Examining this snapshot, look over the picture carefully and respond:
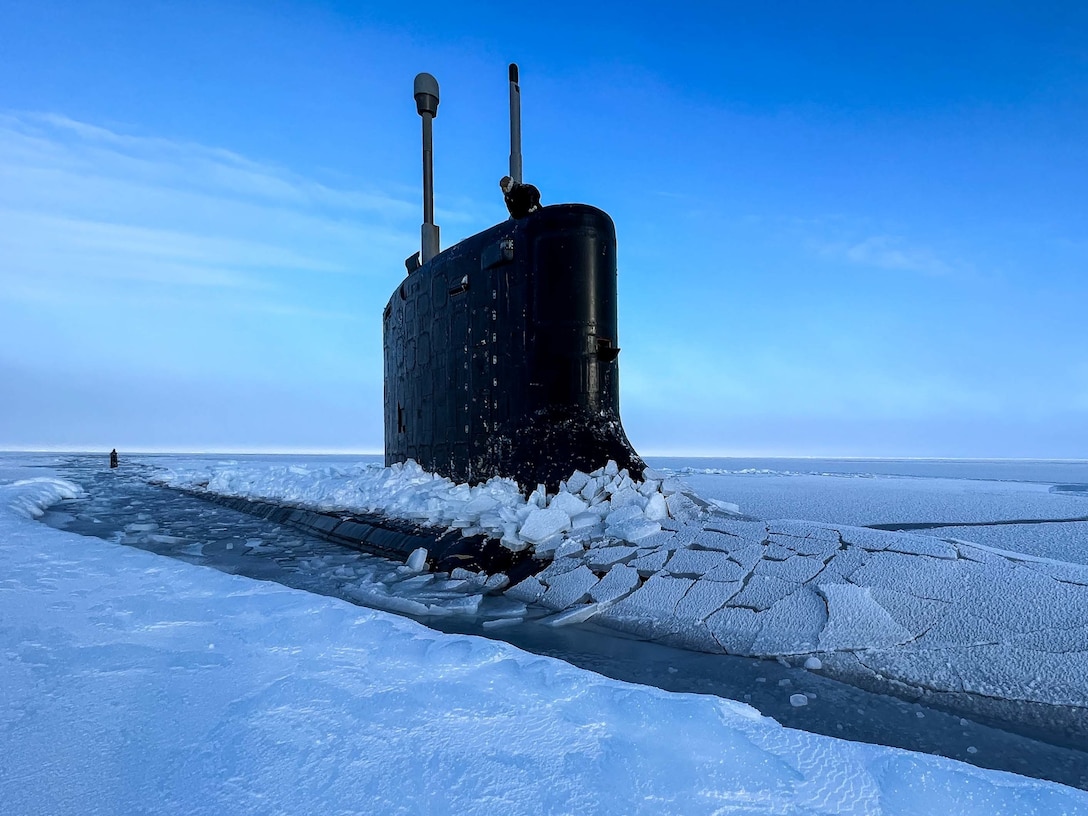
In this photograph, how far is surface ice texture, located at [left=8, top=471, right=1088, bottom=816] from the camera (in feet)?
4.55

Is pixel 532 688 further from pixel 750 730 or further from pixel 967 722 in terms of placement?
pixel 967 722

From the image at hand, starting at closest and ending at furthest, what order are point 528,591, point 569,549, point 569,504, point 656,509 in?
1. point 528,591
2. point 569,549
3. point 656,509
4. point 569,504

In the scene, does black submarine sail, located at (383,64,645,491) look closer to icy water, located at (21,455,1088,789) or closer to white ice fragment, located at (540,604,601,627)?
icy water, located at (21,455,1088,789)

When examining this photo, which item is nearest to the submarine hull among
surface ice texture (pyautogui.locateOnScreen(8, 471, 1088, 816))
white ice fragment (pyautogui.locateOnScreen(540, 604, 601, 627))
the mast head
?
white ice fragment (pyautogui.locateOnScreen(540, 604, 601, 627))

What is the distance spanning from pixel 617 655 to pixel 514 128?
5.88m

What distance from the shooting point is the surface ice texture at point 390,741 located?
4.55 ft

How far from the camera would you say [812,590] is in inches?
128

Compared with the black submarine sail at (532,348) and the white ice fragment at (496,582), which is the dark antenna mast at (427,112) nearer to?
the black submarine sail at (532,348)

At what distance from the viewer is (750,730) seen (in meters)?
1.80

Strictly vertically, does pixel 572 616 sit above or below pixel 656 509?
below

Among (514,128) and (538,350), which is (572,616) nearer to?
(538,350)

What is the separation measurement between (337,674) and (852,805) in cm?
159

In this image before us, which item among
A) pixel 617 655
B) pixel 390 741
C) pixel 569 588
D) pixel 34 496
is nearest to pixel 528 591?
pixel 569 588

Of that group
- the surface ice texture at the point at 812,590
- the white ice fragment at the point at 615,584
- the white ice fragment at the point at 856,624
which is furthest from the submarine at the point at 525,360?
the white ice fragment at the point at 856,624
